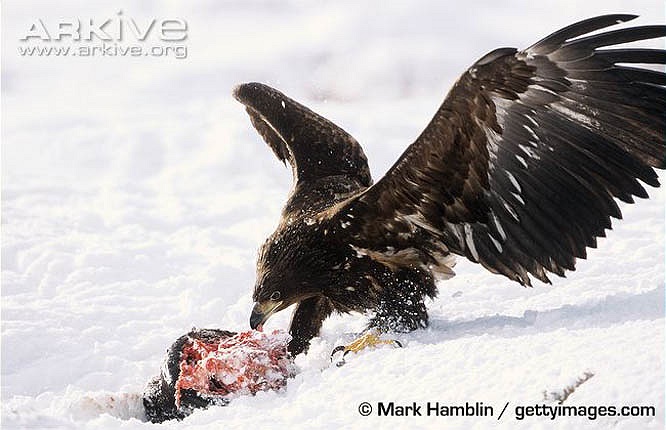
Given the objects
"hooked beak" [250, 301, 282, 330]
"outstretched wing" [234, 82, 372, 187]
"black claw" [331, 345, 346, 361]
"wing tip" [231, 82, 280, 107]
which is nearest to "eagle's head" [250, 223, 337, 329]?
"hooked beak" [250, 301, 282, 330]

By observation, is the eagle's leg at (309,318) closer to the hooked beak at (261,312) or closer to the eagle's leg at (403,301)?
the hooked beak at (261,312)

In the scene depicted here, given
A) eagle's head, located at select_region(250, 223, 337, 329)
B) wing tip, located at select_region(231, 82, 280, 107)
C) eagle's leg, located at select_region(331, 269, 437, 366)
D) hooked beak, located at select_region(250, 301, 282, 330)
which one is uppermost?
wing tip, located at select_region(231, 82, 280, 107)

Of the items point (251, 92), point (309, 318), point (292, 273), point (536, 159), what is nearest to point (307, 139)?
point (251, 92)

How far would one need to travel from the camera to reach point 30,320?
6.75 m

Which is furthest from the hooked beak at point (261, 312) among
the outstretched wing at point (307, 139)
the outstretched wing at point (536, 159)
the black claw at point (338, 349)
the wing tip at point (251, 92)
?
the wing tip at point (251, 92)

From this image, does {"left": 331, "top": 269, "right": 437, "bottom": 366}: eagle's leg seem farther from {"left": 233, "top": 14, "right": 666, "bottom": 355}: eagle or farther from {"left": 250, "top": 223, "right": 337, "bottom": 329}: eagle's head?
{"left": 250, "top": 223, "right": 337, "bottom": 329}: eagle's head

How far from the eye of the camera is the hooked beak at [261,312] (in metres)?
4.66

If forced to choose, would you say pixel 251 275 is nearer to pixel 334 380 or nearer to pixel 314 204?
pixel 314 204

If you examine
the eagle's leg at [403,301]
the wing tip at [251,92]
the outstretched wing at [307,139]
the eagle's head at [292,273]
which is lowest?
the eagle's leg at [403,301]

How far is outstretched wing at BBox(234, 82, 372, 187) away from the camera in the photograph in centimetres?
583

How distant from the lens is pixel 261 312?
4680 millimetres

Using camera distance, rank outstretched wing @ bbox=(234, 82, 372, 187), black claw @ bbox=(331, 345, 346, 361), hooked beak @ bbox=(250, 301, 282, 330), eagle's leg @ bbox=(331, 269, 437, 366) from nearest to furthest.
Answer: black claw @ bbox=(331, 345, 346, 361)
eagle's leg @ bbox=(331, 269, 437, 366)
hooked beak @ bbox=(250, 301, 282, 330)
outstretched wing @ bbox=(234, 82, 372, 187)

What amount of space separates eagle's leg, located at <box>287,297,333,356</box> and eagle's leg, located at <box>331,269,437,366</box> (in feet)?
1.45

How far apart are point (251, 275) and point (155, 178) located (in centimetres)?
370
